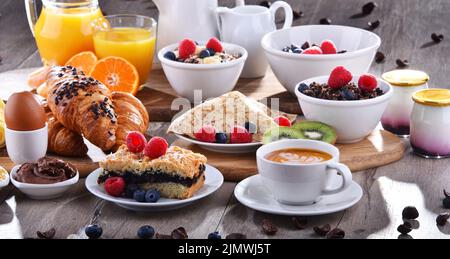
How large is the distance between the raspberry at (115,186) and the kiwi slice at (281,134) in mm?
540

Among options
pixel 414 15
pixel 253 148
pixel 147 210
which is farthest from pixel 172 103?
pixel 414 15

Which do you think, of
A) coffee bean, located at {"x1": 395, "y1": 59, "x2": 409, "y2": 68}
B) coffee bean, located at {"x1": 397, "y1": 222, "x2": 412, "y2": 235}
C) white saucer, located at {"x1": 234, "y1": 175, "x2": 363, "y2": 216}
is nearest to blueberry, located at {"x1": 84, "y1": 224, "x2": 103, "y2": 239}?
white saucer, located at {"x1": 234, "y1": 175, "x2": 363, "y2": 216}

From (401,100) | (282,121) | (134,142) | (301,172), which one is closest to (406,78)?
(401,100)

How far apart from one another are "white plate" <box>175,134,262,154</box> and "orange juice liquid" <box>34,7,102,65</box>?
87 cm

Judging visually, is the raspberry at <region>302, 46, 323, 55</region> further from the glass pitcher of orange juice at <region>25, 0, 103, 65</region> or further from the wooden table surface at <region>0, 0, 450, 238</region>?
the glass pitcher of orange juice at <region>25, 0, 103, 65</region>

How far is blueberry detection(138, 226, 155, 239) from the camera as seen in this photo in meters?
2.60

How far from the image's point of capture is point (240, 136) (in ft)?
10.2

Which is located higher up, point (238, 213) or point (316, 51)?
point (316, 51)

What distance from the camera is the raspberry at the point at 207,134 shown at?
10.3 feet

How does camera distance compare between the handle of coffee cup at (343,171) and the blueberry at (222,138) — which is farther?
the blueberry at (222,138)

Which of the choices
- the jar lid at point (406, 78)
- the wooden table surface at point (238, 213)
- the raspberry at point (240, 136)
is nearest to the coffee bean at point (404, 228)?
the wooden table surface at point (238, 213)

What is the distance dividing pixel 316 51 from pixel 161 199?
1.05m

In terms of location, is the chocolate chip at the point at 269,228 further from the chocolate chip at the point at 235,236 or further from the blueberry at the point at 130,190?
the blueberry at the point at 130,190

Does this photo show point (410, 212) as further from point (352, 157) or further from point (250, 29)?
point (250, 29)
